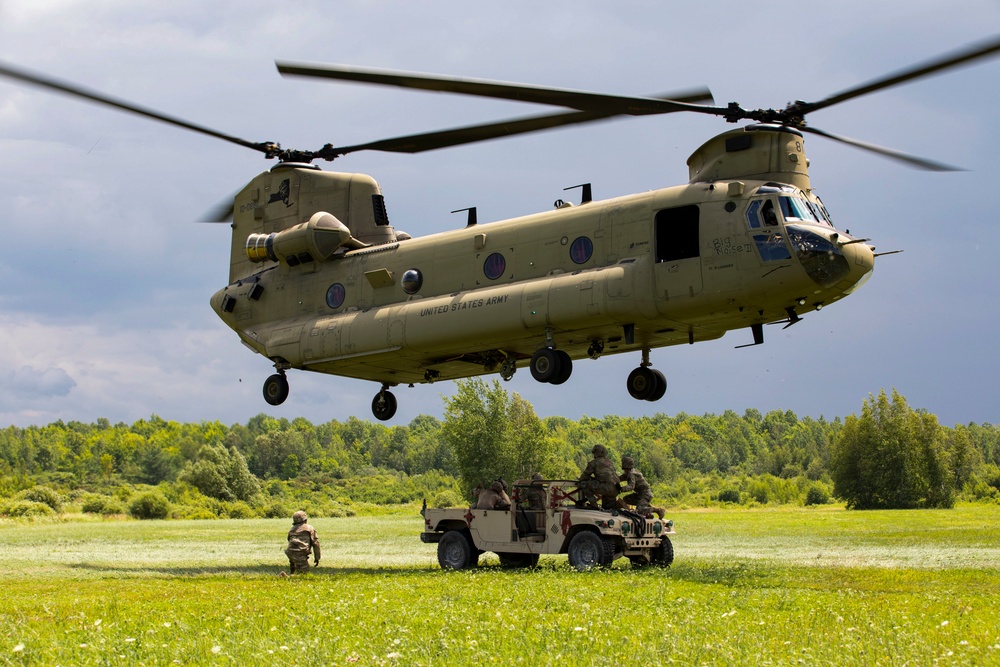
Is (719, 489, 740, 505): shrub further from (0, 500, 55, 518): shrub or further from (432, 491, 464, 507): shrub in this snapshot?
(0, 500, 55, 518): shrub

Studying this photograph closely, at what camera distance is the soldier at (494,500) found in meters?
18.8

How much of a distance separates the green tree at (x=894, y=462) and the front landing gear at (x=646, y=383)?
138ft

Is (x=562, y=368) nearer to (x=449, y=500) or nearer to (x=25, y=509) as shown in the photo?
(x=25, y=509)

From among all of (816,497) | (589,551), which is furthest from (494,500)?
(816,497)

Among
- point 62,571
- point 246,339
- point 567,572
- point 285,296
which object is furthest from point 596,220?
point 62,571

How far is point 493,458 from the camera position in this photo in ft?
168

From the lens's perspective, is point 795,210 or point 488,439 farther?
point 488,439

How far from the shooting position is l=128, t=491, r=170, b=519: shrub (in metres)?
46.4

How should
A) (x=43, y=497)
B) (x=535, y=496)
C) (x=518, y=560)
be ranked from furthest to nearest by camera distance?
(x=43, y=497), (x=518, y=560), (x=535, y=496)

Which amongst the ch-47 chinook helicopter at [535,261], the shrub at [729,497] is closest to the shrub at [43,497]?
the ch-47 chinook helicopter at [535,261]

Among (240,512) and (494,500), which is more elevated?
(494,500)

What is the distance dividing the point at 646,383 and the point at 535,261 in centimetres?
329

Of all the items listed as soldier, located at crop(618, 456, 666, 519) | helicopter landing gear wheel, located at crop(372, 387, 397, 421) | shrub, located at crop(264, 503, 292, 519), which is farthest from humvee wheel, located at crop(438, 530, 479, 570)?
shrub, located at crop(264, 503, 292, 519)

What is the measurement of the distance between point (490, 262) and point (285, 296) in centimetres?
548
